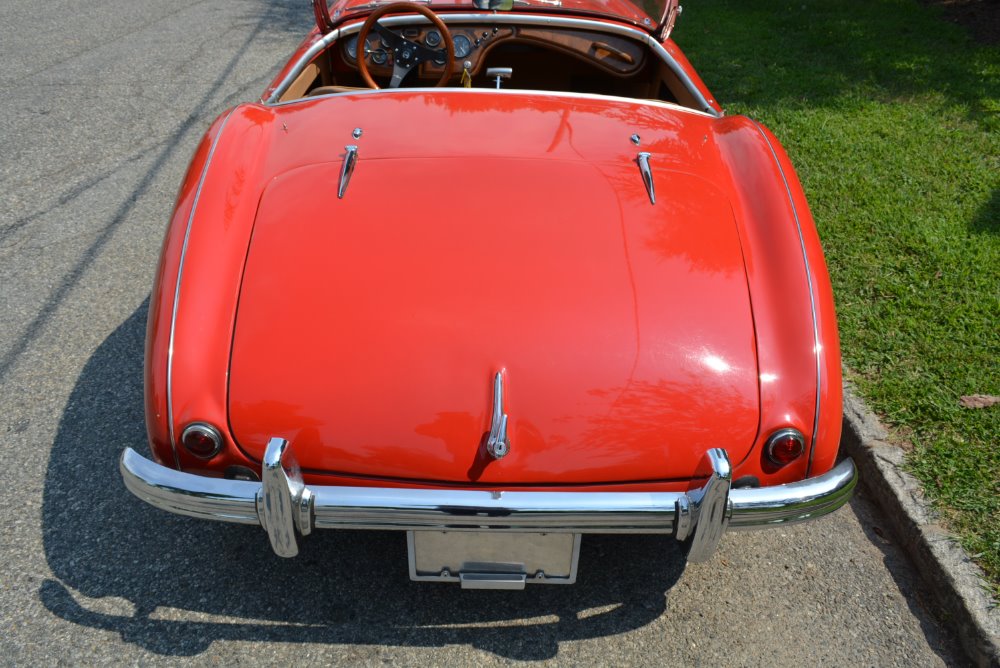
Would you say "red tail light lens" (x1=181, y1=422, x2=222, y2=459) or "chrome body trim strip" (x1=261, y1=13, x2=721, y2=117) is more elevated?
"chrome body trim strip" (x1=261, y1=13, x2=721, y2=117)

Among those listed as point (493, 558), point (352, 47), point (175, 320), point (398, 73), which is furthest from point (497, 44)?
point (493, 558)

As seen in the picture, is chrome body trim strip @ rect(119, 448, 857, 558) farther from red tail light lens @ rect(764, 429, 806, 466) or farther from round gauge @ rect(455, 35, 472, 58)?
round gauge @ rect(455, 35, 472, 58)

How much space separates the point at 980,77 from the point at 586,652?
6000 mm

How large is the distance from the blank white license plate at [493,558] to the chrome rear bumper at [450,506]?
148 mm

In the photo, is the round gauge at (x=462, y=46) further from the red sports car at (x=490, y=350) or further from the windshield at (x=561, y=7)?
the red sports car at (x=490, y=350)

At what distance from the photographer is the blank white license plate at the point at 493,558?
6.44 ft

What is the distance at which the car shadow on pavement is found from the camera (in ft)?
7.29

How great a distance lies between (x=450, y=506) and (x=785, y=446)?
0.84m

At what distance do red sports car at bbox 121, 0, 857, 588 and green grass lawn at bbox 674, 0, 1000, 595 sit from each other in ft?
3.49

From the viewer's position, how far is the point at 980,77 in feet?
20.1

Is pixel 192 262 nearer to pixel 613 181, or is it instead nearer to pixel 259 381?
pixel 259 381

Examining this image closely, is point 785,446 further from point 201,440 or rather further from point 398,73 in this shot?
point 398,73

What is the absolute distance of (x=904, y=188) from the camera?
14.8ft

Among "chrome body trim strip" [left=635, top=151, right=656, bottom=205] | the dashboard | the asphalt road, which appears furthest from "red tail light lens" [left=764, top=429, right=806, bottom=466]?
the dashboard
